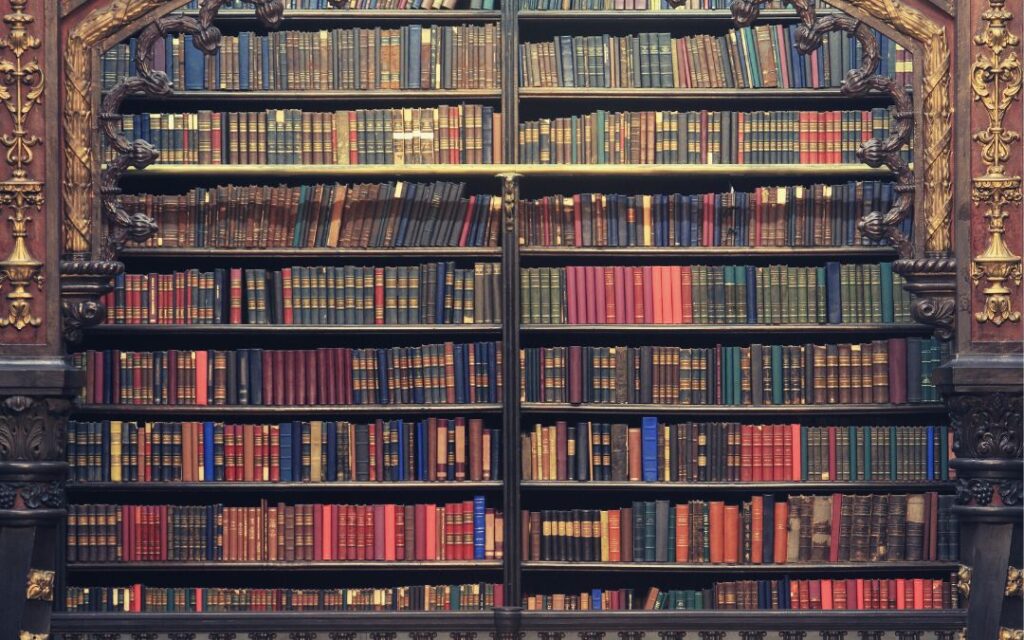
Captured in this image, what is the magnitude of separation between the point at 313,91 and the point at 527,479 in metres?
1.62

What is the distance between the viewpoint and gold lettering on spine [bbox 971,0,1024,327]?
4723 mm

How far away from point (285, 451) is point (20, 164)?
1.72 metres

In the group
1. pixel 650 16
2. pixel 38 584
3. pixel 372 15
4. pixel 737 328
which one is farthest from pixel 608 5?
pixel 38 584

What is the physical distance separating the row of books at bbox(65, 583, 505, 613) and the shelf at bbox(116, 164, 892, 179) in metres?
1.49

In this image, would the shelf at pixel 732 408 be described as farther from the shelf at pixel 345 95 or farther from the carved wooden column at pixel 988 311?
the carved wooden column at pixel 988 311

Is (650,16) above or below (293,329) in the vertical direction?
above

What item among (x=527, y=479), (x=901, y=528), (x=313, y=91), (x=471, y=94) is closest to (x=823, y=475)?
(x=901, y=528)

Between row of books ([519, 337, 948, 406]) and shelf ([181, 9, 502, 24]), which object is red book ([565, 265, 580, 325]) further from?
shelf ([181, 9, 502, 24])

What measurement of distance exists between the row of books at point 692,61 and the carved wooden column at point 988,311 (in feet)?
4.61

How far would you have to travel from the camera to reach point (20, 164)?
15.7 feet

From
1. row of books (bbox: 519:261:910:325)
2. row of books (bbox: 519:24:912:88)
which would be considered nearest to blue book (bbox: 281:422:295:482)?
row of books (bbox: 519:261:910:325)

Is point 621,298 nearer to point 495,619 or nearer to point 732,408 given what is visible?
point 732,408

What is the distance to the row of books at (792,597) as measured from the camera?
605 cm

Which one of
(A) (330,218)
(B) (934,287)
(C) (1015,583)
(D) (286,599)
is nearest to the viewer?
(C) (1015,583)
